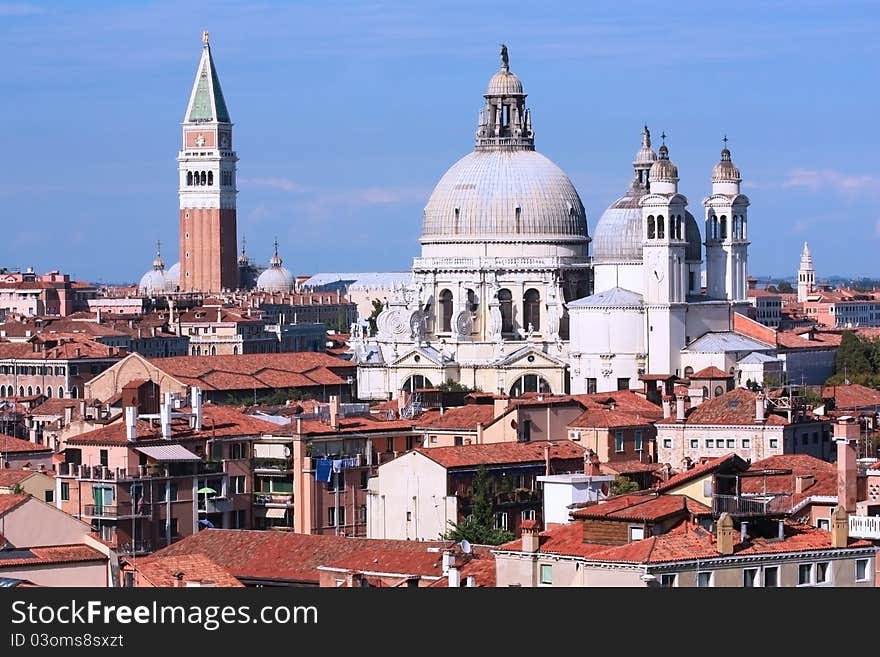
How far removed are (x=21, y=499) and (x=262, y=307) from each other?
3748 inches

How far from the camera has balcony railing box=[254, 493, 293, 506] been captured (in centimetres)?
4328

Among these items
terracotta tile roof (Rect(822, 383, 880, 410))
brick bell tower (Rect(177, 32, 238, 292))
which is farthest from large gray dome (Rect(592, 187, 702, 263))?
brick bell tower (Rect(177, 32, 238, 292))

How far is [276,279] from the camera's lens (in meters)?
149

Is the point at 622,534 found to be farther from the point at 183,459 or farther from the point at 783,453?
the point at 783,453

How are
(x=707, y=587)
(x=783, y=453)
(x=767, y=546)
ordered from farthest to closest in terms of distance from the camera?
1. (x=783, y=453)
2. (x=767, y=546)
3. (x=707, y=587)

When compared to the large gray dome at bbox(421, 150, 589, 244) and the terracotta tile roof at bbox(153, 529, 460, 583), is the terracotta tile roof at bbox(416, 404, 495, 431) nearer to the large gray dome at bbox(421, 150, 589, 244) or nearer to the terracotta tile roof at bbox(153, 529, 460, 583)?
the terracotta tile roof at bbox(153, 529, 460, 583)

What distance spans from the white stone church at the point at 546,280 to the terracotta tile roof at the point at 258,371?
0.95 m

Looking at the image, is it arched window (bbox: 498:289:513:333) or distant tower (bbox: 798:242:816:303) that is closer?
arched window (bbox: 498:289:513:333)

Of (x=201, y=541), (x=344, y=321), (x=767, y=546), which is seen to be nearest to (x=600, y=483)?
(x=201, y=541)

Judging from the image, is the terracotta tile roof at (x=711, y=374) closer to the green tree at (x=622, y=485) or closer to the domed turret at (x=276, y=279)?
the green tree at (x=622, y=485)

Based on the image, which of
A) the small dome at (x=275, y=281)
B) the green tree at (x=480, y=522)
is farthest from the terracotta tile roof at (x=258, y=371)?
the small dome at (x=275, y=281)

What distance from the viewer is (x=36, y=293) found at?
428 ft

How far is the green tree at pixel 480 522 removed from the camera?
36112mm

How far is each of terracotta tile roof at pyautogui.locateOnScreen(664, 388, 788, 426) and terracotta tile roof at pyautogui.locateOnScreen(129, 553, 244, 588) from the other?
18.1m
